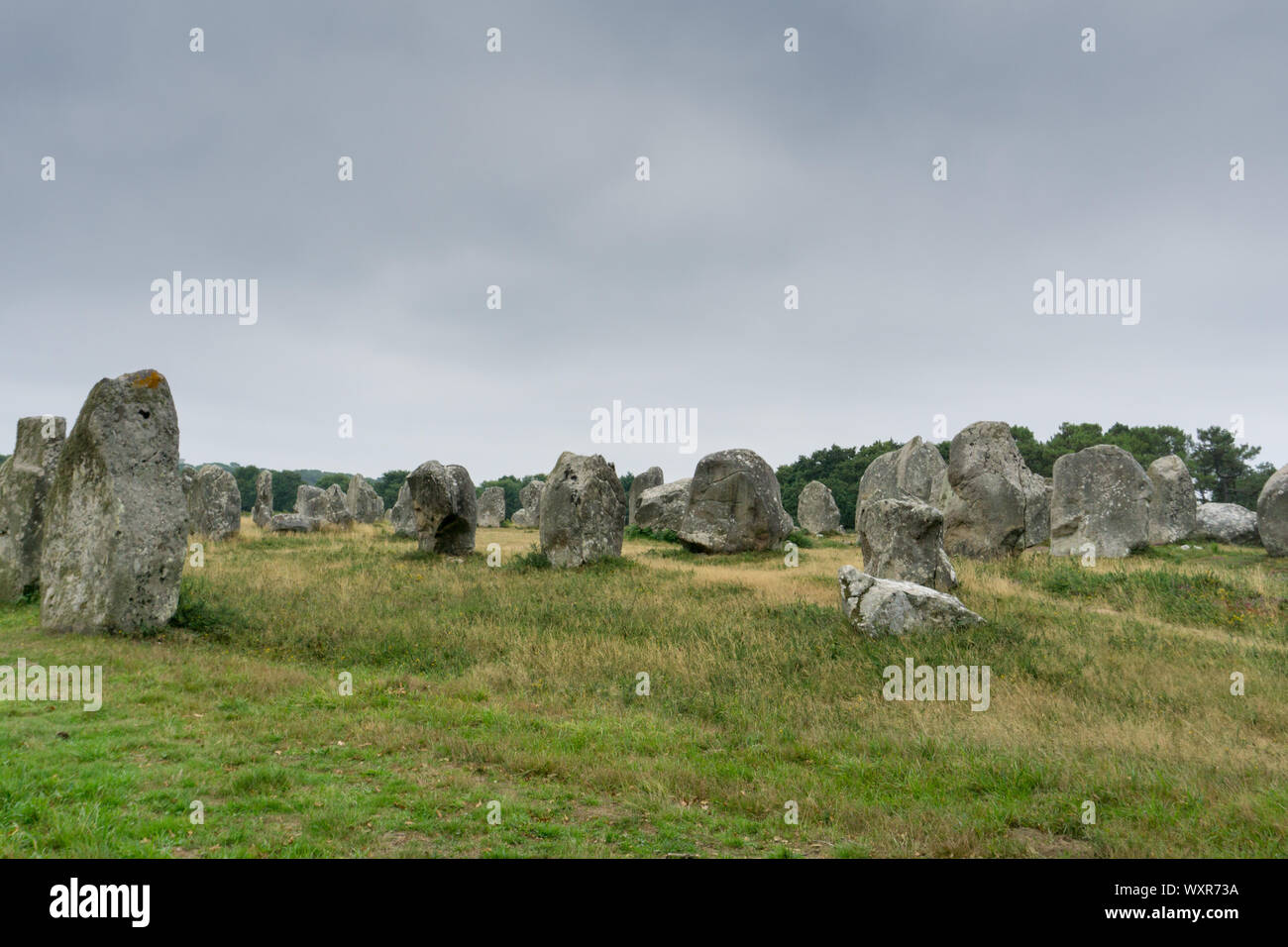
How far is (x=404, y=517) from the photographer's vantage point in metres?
31.5

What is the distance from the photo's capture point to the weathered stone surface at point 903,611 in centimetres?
1105

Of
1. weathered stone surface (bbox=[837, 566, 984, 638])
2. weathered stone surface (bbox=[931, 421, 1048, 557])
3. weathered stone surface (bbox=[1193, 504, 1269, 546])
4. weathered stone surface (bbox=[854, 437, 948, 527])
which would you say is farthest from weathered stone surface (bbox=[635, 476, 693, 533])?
weathered stone surface (bbox=[1193, 504, 1269, 546])

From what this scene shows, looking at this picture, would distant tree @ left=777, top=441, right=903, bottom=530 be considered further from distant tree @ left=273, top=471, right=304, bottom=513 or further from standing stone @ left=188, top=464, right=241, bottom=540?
distant tree @ left=273, top=471, right=304, bottom=513

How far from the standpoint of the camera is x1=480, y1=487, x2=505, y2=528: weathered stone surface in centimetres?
4513

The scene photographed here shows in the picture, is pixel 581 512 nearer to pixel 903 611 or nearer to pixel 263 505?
pixel 903 611

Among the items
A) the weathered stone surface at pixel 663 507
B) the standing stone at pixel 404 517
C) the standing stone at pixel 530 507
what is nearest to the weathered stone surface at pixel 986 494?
the weathered stone surface at pixel 663 507

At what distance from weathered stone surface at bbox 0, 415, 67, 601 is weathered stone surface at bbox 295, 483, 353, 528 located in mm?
18678

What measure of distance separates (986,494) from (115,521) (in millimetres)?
18919

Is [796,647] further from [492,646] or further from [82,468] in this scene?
[82,468]

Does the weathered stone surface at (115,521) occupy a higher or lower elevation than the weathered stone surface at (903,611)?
higher

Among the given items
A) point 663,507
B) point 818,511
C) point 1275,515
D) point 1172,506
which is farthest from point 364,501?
point 1275,515

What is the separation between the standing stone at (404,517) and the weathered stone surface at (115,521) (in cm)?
1687

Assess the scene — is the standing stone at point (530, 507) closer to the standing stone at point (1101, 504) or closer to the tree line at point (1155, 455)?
the tree line at point (1155, 455)
